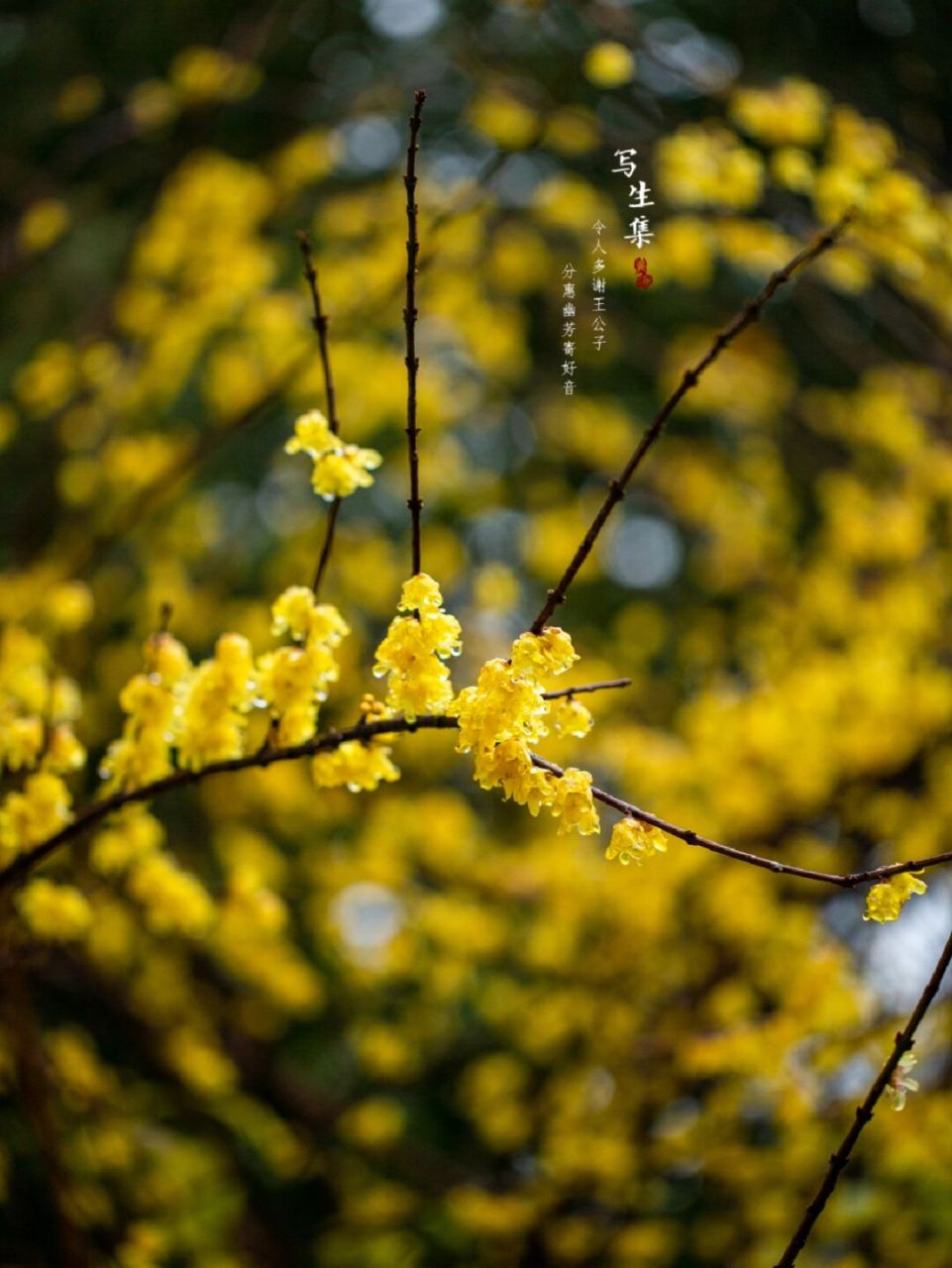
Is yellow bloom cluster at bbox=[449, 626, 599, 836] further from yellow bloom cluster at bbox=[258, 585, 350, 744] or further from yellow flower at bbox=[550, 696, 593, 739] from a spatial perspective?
yellow bloom cluster at bbox=[258, 585, 350, 744]

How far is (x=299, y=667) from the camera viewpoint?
1.57m

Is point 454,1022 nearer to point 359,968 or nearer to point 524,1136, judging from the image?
point 359,968

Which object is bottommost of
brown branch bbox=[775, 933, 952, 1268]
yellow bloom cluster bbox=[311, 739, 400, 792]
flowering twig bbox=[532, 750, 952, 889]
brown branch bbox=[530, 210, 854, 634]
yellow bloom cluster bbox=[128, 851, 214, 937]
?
brown branch bbox=[775, 933, 952, 1268]

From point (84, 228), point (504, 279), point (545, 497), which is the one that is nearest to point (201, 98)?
point (504, 279)

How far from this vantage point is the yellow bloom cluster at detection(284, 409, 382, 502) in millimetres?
1574

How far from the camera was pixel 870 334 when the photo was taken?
18.2ft

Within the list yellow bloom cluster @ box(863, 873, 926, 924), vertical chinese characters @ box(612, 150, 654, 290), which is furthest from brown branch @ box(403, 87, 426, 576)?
vertical chinese characters @ box(612, 150, 654, 290)

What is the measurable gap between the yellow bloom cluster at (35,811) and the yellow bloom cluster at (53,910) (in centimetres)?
31

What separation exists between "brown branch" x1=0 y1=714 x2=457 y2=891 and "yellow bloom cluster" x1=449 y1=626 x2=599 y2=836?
2.5 inches

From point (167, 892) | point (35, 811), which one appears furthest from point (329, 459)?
point (167, 892)

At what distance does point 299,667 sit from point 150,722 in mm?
301

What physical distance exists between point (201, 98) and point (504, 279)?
159 cm

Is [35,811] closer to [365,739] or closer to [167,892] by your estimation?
[167,892]

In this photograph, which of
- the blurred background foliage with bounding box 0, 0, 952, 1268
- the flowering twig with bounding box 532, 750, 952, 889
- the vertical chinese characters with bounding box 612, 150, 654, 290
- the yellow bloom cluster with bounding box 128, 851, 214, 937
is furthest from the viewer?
the blurred background foliage with bounding box 0, 0, 952, 1268
